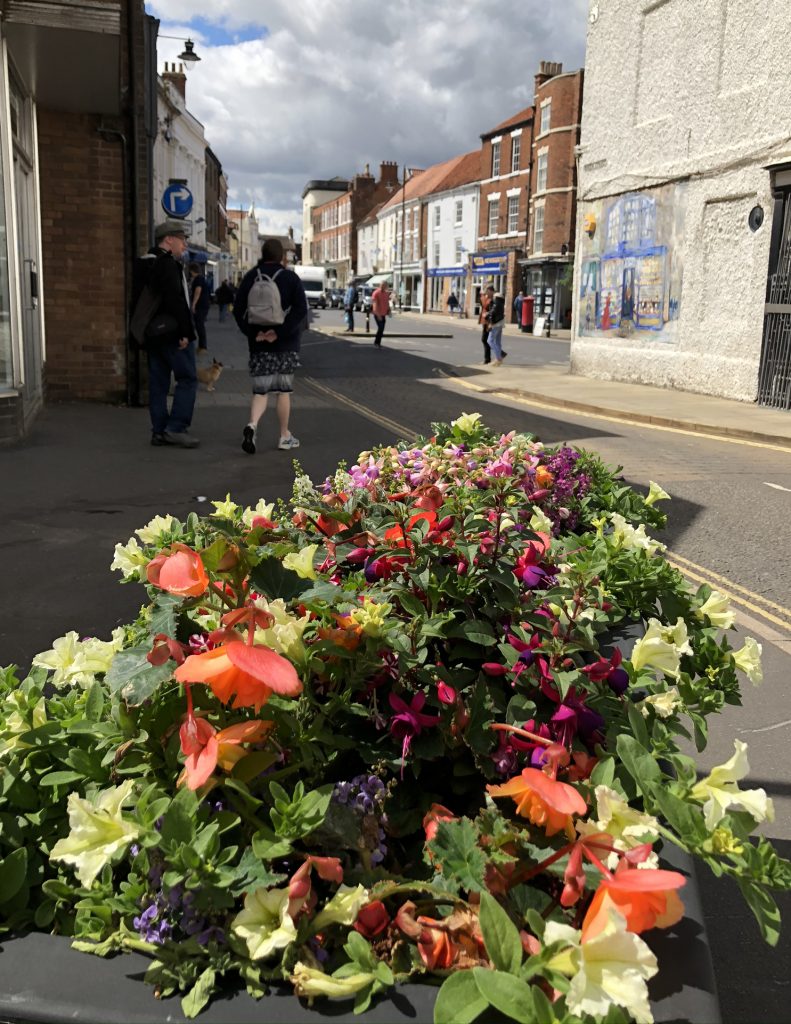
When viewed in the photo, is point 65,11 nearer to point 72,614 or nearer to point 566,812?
point 72,614

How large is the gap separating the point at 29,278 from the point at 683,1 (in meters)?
12.9

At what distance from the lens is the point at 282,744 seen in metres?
1.47

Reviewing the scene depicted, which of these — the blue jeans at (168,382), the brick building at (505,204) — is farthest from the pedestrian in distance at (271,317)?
the brick building at (505,204)

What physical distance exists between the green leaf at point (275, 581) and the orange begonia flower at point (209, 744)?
30 centimetres

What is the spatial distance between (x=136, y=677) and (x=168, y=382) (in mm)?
8189

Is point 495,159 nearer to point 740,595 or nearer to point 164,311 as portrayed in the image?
point 164,311

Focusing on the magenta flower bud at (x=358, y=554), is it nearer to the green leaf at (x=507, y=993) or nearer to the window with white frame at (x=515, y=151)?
the green leaf at (x=507, y=993)

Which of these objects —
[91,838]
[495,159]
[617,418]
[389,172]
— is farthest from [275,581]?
[389,172]

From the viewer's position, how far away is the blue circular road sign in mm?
15172

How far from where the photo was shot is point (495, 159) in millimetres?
57000

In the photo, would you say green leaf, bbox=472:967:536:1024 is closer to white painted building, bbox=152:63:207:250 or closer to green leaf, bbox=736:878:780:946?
green leaf, bbox=736:878:780:946

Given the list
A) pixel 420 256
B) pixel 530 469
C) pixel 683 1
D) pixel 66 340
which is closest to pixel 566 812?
pixel 530 469

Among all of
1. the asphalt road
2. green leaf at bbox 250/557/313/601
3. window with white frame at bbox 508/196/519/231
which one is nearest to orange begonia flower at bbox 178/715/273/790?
green leaf at bbox 250/557/313/601

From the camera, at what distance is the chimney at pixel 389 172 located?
97.9 meters
